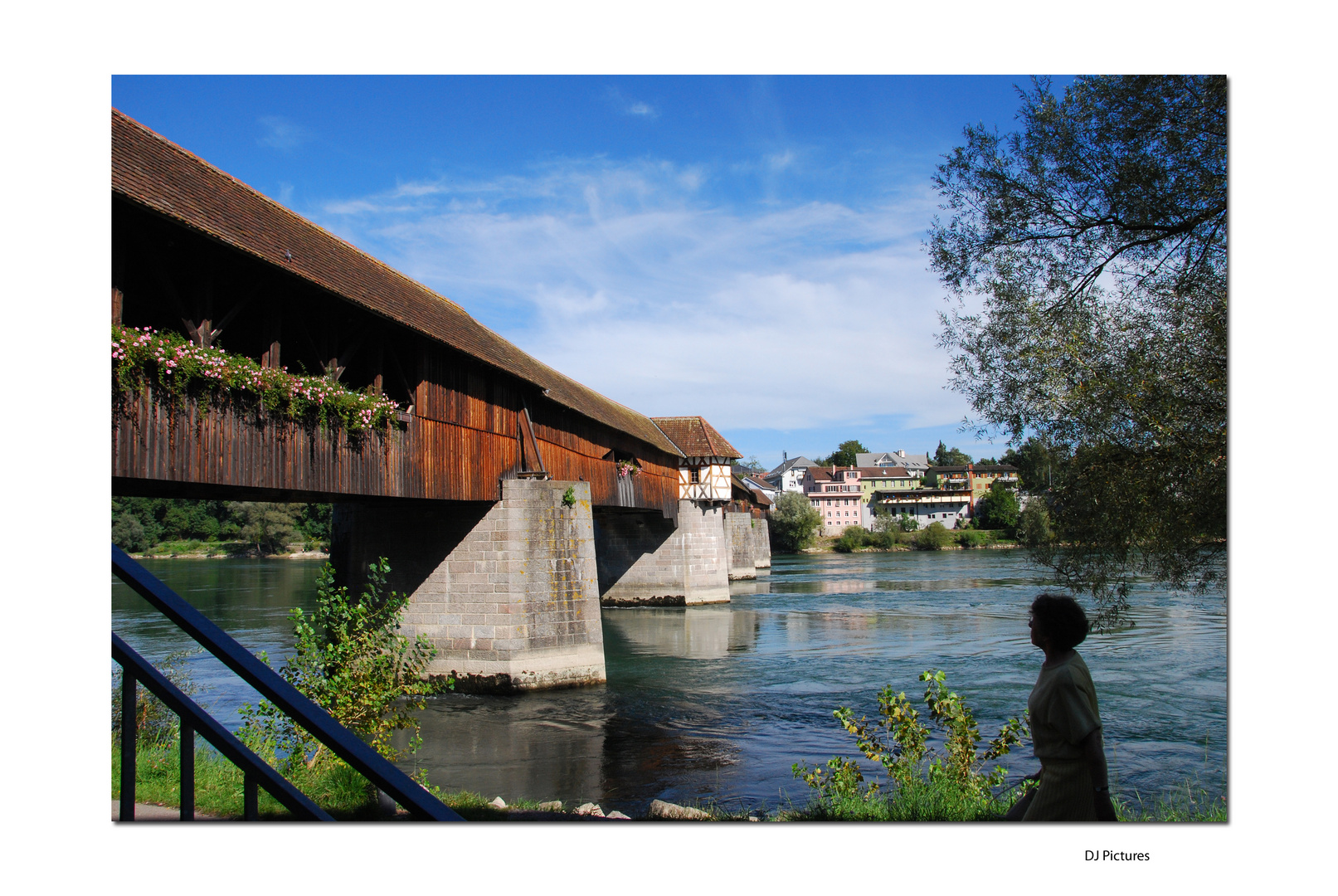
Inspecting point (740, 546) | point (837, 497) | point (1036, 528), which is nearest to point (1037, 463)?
point (1036, 528)

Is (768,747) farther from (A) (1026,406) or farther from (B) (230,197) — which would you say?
(B) (230,197)

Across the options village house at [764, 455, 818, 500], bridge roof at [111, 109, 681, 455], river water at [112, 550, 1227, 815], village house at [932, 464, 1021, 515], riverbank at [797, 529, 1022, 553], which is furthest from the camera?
village house at [764, 455, 818, 500]

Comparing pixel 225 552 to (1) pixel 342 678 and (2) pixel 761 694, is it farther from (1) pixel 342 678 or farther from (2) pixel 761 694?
(1) pixel 342 678

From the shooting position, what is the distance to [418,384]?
32.6 feet

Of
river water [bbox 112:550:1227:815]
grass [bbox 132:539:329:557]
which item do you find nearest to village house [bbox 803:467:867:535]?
grass [bbox 132:539:329:557]

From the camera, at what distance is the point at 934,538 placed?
54.8 metres

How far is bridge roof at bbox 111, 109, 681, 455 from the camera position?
6215 millimetres

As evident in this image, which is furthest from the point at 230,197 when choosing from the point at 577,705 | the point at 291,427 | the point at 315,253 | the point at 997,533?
the point at 997,533

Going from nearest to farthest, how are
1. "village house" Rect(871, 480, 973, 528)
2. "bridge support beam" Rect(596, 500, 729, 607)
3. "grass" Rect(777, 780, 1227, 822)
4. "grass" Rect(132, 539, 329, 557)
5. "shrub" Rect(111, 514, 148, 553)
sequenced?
1. "grass" Rect(777, 780, 1227, 822)
2. "bridge support beam" Rect(596, 500, 729, 607)
3. "shrub" Rect(111, 514, 148, 553)
4. "grass" Rect(132, 539, 329, 557)
5. "village house" Rect(871, 480, 973, 528)

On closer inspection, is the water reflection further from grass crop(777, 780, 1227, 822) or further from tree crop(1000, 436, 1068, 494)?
grass crop(777, 780, 1227, 822)

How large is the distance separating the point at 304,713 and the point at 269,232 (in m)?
8.03

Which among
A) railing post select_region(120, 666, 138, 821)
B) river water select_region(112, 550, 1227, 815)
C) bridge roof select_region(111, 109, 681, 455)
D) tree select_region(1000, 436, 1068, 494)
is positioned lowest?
river water select_region(112, 550, 1227, 815)

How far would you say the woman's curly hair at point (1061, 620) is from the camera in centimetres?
264

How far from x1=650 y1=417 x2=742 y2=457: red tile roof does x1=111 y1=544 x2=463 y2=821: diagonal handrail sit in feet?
89.3
